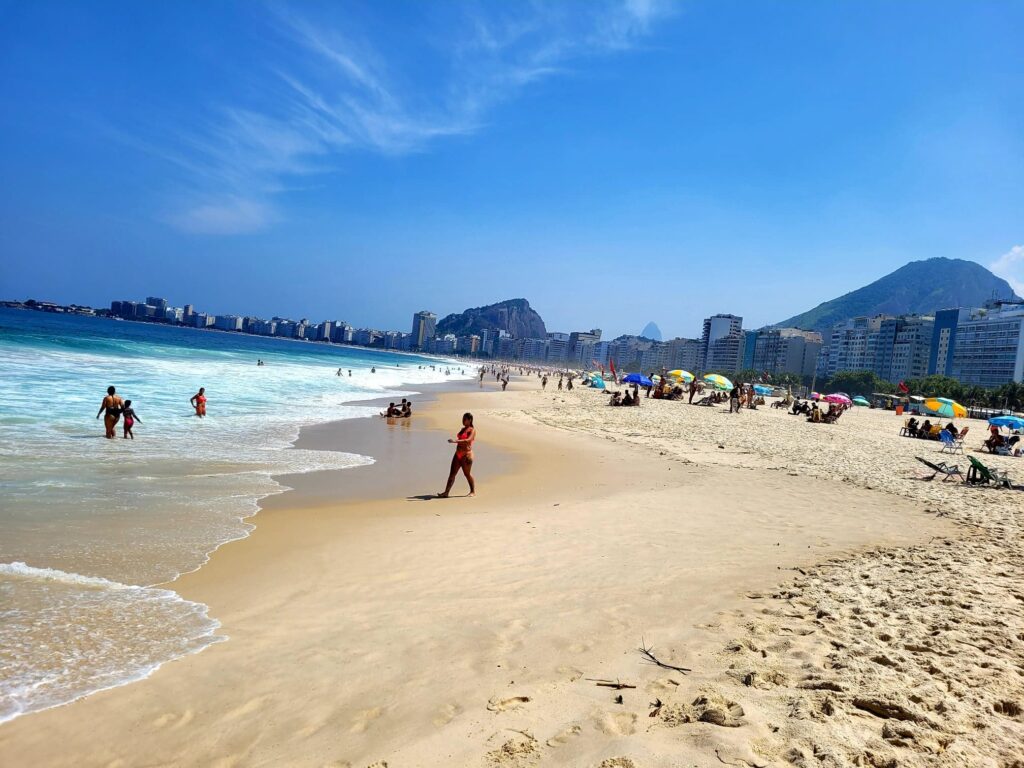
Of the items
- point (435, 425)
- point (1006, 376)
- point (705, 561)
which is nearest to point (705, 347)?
point (1006, 376)

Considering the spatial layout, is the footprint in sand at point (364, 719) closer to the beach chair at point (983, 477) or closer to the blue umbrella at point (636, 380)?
the beach chair at point (983, 477)

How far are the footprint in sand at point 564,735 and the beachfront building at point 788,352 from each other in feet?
554

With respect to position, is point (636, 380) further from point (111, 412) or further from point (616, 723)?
point (616, 723)

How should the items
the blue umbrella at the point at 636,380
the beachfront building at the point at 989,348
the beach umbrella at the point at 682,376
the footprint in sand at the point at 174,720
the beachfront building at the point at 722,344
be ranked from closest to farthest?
the footprint in sand at the point at 174,720 → the beach umbrella at the point at 682,376 → the blue umbrella at the point at 636,380 → the beachfront building at the point at 989,348 → the beachfront building at the point at 722,344

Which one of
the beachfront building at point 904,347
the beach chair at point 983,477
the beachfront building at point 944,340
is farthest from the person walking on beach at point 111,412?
the beachfront building at point 904,347

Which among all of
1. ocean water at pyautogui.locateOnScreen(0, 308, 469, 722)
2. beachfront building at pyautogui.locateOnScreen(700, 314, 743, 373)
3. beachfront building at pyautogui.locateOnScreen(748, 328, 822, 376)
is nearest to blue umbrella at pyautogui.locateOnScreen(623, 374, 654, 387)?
ocean water at pyautogui.locateOnScreen(0, 308, 469, 722)

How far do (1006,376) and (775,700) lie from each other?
129 meters

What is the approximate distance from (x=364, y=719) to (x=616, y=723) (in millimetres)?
1435

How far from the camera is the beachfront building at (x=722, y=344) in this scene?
7087 inches

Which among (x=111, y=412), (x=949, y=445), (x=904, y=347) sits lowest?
(x=111, y=412)

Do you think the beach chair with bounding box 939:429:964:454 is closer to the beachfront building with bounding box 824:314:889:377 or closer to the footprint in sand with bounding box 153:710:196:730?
the footprint in sand with bounding box 153:710:196:730

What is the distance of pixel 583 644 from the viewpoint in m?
4.20

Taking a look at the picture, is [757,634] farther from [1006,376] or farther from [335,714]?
[1006,376]

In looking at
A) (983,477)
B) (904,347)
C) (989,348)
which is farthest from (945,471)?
(904,347)
